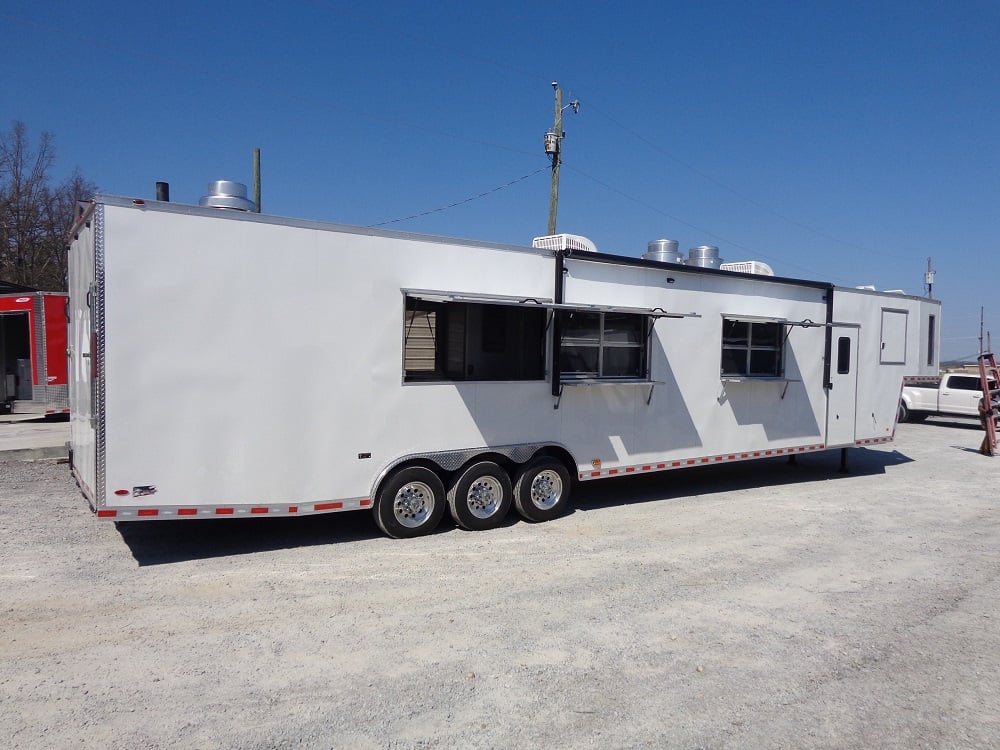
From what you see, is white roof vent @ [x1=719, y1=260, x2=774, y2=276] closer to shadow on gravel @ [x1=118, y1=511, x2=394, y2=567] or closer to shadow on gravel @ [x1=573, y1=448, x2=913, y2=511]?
shadow on gravel @ [x1=573, y1=448, x2=913, y2=511]

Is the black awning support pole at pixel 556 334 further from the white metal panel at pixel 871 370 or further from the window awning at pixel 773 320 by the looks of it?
the white metal panel at pixel 871 370

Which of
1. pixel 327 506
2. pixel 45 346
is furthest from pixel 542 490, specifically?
pixel 45 346

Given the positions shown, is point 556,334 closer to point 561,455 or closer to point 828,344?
point 561,455

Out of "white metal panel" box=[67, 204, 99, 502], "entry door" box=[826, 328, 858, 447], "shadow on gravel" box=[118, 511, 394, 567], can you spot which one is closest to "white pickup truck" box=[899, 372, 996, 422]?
"entry door" box=[826, 328, 858, 447]

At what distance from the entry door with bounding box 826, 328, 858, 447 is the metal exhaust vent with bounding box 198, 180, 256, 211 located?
862 cm

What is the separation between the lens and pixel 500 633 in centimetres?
496

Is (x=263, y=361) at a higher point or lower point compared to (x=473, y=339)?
lower

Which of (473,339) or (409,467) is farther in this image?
(473,339)

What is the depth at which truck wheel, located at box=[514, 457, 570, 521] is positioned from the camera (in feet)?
25.9

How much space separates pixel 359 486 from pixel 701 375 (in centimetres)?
479

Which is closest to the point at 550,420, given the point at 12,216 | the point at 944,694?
the point at 944,694

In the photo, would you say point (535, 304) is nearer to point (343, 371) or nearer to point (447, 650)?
point (343, 371)

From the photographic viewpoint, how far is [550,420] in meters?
8.05

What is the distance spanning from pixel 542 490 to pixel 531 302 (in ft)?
6.93
